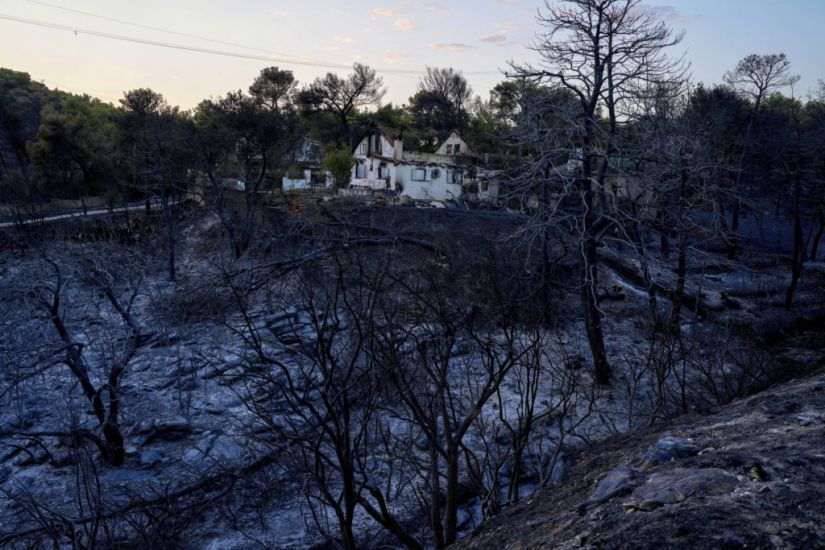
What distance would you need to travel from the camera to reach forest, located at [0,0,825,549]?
249 inches

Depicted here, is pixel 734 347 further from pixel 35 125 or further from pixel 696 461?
pixel 35 125

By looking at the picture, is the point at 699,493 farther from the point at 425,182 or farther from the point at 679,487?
the point at 425,182

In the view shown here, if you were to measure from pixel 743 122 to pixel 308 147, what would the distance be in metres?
22.0

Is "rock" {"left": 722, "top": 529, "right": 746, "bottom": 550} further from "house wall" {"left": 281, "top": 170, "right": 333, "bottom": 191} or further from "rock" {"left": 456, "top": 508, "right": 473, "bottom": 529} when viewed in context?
"house wall" {"left": 281, "top": 170, "right": 333, "bottom": 191}

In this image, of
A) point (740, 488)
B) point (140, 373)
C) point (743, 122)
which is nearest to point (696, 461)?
point (740, 488)

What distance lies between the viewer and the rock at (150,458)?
9.34m

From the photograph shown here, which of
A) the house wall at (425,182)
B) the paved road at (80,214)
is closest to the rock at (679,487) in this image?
→ the paved road at (80,214)

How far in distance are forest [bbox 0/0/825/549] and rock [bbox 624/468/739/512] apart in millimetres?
1317

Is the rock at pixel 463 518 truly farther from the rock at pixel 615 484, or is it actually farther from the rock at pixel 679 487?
the rock at pixel 679 487

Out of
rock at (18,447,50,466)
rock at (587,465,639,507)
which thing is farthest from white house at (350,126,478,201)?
rock at (587,465,639,507)

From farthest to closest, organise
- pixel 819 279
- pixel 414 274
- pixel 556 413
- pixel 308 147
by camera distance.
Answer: pixel 308 147
pixel 819 279
pixel 414 274
pixel 556 413

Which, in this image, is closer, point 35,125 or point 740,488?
point 740,488

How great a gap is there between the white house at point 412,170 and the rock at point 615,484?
25633 mm

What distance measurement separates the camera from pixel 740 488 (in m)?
3.29
